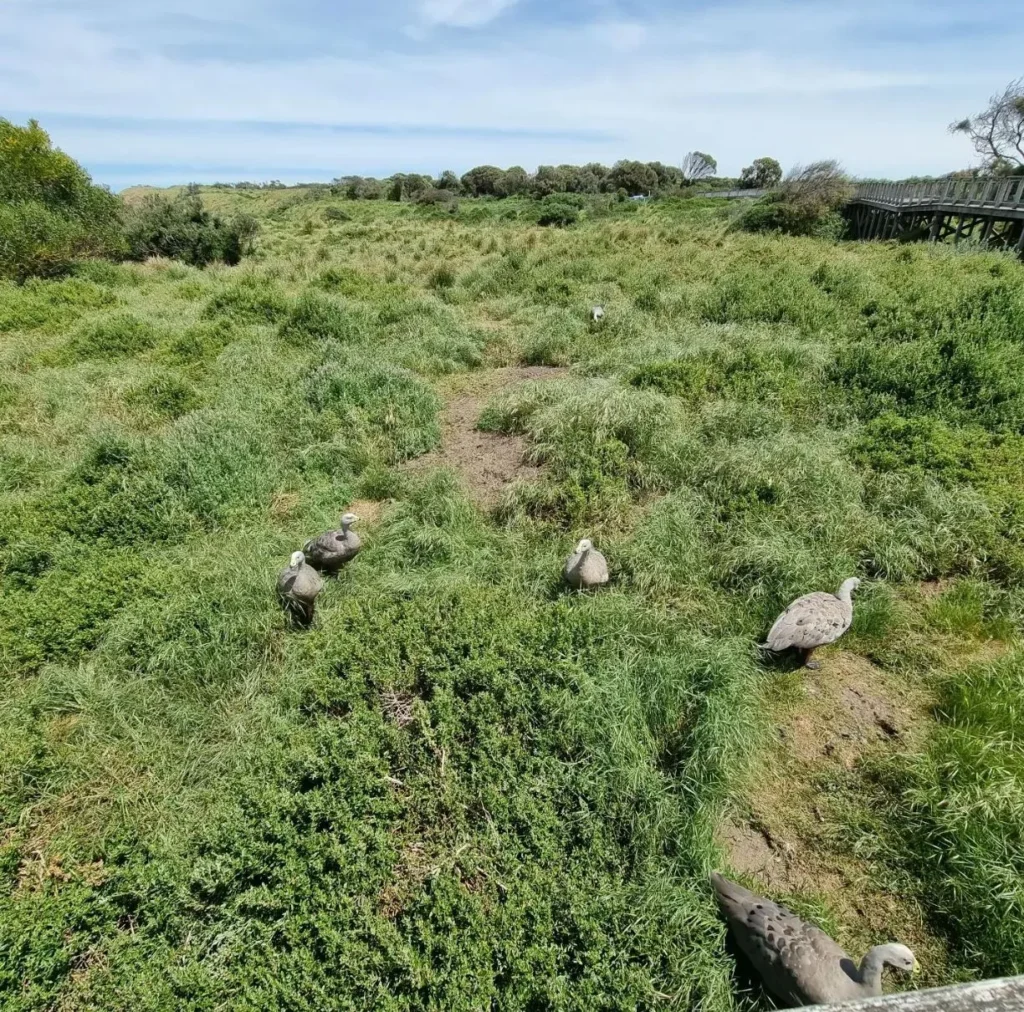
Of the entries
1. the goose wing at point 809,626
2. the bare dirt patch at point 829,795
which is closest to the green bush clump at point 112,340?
the goose wing at point 809,626

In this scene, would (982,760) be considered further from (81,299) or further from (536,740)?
(81,299)

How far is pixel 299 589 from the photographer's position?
4.16m

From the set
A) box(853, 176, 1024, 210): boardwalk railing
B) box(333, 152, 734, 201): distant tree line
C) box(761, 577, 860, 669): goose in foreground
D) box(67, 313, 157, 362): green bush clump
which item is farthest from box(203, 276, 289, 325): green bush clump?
box(333, 152, 734, 201): distant tree line

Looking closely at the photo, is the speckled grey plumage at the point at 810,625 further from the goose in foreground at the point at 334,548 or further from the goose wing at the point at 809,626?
the goose in foreground at the point at 334,548

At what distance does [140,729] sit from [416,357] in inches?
279

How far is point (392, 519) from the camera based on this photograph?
556 centimetres

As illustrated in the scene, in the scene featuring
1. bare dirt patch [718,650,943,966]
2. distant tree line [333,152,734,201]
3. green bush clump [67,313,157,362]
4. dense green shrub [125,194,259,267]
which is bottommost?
bare dirt patch [718,650,943,966]

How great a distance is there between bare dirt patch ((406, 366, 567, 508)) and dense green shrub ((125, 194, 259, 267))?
50.6 feet

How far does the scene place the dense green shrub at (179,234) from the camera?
18578 mm

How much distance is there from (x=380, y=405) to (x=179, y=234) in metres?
16.7

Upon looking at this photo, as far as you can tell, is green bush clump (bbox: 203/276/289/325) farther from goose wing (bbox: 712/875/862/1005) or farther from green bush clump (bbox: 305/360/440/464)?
goose wing (bbox: 712/875/862/1005)

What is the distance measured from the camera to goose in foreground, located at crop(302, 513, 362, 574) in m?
4.70

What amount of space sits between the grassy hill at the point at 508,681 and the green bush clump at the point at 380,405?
0.06 m

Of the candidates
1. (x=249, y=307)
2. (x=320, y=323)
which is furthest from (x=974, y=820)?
(x=249, y=307)
